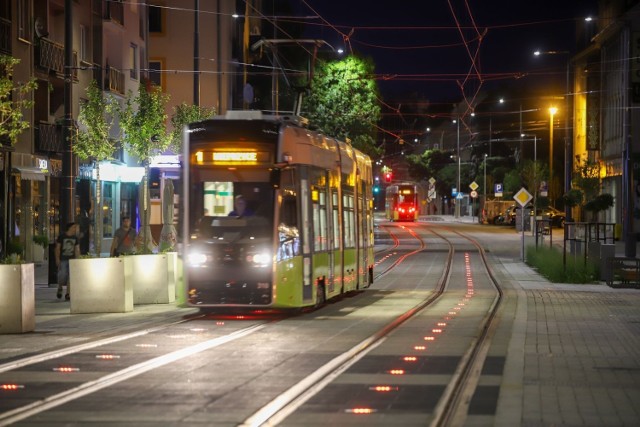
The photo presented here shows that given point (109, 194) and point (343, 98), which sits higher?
point (343, 98)

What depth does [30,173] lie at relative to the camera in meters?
38.9

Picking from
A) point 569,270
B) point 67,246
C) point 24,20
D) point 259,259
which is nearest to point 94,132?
point 67,246

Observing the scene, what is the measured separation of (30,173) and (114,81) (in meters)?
10.2

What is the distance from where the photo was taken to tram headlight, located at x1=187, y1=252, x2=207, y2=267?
2038 centimetres

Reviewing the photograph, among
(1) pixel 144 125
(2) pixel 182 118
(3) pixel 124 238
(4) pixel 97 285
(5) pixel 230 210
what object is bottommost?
(4) pixel 97 285

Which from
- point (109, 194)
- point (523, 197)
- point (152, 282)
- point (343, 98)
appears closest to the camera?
point (152, 282)

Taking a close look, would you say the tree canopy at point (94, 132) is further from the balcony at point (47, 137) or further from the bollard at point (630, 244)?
the bollard at point (630, 244)

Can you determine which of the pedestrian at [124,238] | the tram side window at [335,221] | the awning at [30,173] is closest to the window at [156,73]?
the awning at [30,173]

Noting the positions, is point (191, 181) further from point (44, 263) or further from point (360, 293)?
point (44, 263)

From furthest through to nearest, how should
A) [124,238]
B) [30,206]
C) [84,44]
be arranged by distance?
1. [84,44]
2. [30,206]
3. [124,238]

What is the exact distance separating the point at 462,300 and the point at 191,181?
8660 millimetres

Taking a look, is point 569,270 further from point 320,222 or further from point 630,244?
point 320,222

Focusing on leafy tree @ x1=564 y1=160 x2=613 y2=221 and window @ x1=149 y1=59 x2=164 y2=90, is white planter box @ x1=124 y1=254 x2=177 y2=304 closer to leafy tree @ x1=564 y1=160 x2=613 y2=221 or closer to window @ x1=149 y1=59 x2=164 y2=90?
leafy tree @ x1=564 y1=160 x2=613 y2=221

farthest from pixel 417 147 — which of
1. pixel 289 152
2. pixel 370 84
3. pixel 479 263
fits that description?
pixel 289 152
